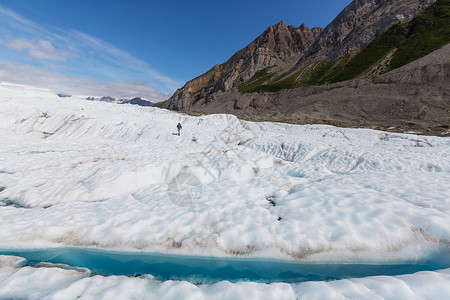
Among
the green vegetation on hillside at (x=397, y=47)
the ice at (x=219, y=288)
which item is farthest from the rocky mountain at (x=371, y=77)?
the ice at (x=219, y=288)

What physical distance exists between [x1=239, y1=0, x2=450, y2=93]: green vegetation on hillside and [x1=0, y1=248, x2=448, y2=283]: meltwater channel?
90.1 m

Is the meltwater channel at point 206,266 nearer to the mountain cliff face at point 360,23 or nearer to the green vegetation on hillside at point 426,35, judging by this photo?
the green vegetation on hillside at point 426,35

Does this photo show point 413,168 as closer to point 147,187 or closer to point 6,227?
point 147,187

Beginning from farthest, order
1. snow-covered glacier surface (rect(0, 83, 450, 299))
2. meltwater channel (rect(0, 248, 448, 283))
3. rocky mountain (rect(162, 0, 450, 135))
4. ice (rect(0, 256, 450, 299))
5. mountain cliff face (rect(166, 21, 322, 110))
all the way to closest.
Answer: mountain cliff face (rect(166, 21, 322, 110))
rocky mountain (rect(162, 0, 450, 135))
meltwater channel (rect(0, 248, 448, 283))
snow-covered glacier surface (rect(0, 83, 450, 299))
ice (rect(0, 256, 450, 299))

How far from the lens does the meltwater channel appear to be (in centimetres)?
533

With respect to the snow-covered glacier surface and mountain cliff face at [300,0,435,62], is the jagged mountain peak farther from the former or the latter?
the snow-covered glacier surface

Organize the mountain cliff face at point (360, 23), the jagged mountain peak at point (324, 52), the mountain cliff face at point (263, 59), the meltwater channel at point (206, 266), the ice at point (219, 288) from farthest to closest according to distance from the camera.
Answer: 1. the mountain cliff face at point (263, 59)
2. the jagged mountain peak at point (324, 52)
3. the mountain cliff face at point (360, 23)
4. the meltwater channel at point (206, 266)
5. the ice at point (219, 288)

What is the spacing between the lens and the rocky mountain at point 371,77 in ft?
147

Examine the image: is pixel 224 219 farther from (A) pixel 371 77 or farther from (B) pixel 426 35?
(B) pixel 426 35

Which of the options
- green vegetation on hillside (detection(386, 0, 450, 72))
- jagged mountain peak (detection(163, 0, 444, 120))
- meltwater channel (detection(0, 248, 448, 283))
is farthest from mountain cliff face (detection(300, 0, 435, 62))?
meltwater channel (detection(0, 248, 448, 283))

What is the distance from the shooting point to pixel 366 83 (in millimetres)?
62875

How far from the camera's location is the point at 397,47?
78.2 meters

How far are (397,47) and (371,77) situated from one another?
31650 mm

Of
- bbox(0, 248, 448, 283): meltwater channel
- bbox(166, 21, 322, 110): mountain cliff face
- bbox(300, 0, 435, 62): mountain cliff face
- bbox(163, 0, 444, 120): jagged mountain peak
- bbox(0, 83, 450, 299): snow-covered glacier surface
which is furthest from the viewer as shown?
bbox(166, 21, 322, 110): mountain cliff face
